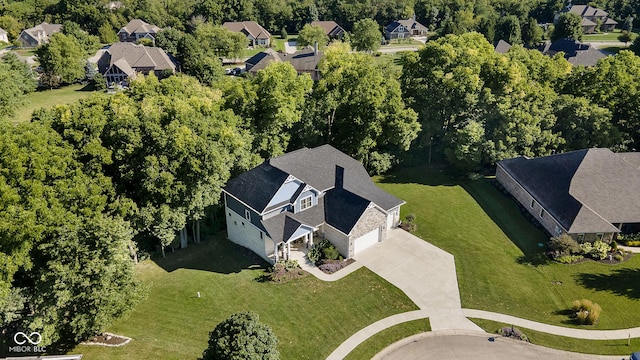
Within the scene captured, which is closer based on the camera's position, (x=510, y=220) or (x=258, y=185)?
(x=258, y=185)

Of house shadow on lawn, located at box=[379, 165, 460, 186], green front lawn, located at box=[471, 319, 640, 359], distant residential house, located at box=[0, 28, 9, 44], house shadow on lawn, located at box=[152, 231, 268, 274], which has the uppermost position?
distant residential house, located at box=[0, 28, 9, 44]

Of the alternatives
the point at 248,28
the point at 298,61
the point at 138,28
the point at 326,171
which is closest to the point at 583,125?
the point at 326,171

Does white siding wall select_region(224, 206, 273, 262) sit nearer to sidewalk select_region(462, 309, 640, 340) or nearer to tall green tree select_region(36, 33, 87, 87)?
→ sidewalk select_region(462, 309, 640, 340)

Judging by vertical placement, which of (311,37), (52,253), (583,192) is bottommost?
(583,192)

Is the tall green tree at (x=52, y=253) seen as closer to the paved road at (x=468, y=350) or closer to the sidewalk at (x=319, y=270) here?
the sidewalk at (x=319, y=270)

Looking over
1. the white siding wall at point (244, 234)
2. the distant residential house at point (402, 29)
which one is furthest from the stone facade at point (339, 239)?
the distant residential house at point (402, 29)

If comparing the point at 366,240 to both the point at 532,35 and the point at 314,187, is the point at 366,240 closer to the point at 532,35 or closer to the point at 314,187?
the point at 314,187

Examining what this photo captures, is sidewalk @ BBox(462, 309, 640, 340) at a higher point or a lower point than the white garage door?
lower

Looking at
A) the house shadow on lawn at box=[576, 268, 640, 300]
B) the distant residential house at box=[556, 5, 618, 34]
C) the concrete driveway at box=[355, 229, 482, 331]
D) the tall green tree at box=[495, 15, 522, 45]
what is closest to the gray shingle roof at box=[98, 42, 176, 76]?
the concrete driveway at box=[355, 229, 482, 331]
